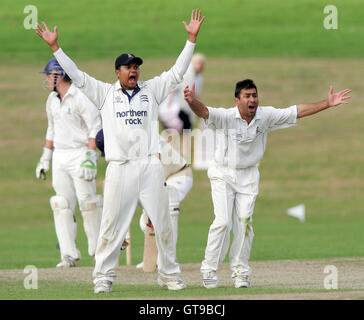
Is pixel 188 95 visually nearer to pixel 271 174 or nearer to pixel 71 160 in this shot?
pixel 71 160

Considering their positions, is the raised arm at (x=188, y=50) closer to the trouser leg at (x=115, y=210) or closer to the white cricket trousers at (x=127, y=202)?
the white cricket trousers at (x=127, y=202)

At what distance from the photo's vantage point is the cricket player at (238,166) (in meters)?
11.0

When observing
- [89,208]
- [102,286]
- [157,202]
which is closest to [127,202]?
[157,202]

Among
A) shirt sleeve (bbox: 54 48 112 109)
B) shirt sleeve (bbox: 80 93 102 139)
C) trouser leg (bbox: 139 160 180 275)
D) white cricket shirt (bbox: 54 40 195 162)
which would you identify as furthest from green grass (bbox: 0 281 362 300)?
shirt sleeve (bbox: 80 93 102 139)

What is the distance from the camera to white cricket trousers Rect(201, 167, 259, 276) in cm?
1098

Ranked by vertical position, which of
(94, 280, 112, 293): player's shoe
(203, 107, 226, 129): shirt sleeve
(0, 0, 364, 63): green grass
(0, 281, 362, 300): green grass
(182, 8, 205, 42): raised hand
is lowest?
(0, 281, 362, 300): green grass

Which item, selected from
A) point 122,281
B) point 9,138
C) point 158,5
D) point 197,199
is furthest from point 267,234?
point 158,5

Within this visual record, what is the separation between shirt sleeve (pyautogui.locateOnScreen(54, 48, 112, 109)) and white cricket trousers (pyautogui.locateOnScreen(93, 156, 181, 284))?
0.65 m

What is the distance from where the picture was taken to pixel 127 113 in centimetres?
1044

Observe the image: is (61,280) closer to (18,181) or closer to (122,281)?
(122,281)

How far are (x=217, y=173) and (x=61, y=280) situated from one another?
88.2 inches

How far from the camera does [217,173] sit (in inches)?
438

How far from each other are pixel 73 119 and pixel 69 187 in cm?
89

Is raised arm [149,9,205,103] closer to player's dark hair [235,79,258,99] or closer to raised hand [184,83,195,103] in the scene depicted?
raised hand [184,83,195,103]
